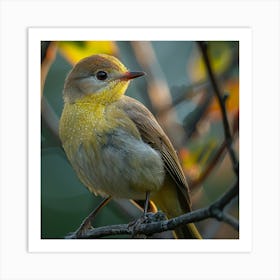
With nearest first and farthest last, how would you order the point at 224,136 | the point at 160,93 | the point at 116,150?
the point at 116,150 < the point at 224,136 < the point at 160,93

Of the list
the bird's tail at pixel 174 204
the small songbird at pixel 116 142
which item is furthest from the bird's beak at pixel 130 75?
the bird's tail at pixel 174 204

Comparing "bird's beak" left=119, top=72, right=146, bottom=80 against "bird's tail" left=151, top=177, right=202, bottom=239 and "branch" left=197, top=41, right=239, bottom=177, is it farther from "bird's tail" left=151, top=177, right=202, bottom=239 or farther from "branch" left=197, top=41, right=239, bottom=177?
"bird's tail" left=151, top=177, right=202, bottom=239

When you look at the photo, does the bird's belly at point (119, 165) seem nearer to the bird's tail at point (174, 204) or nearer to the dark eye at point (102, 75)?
the bird's tail at point (174, 204)
